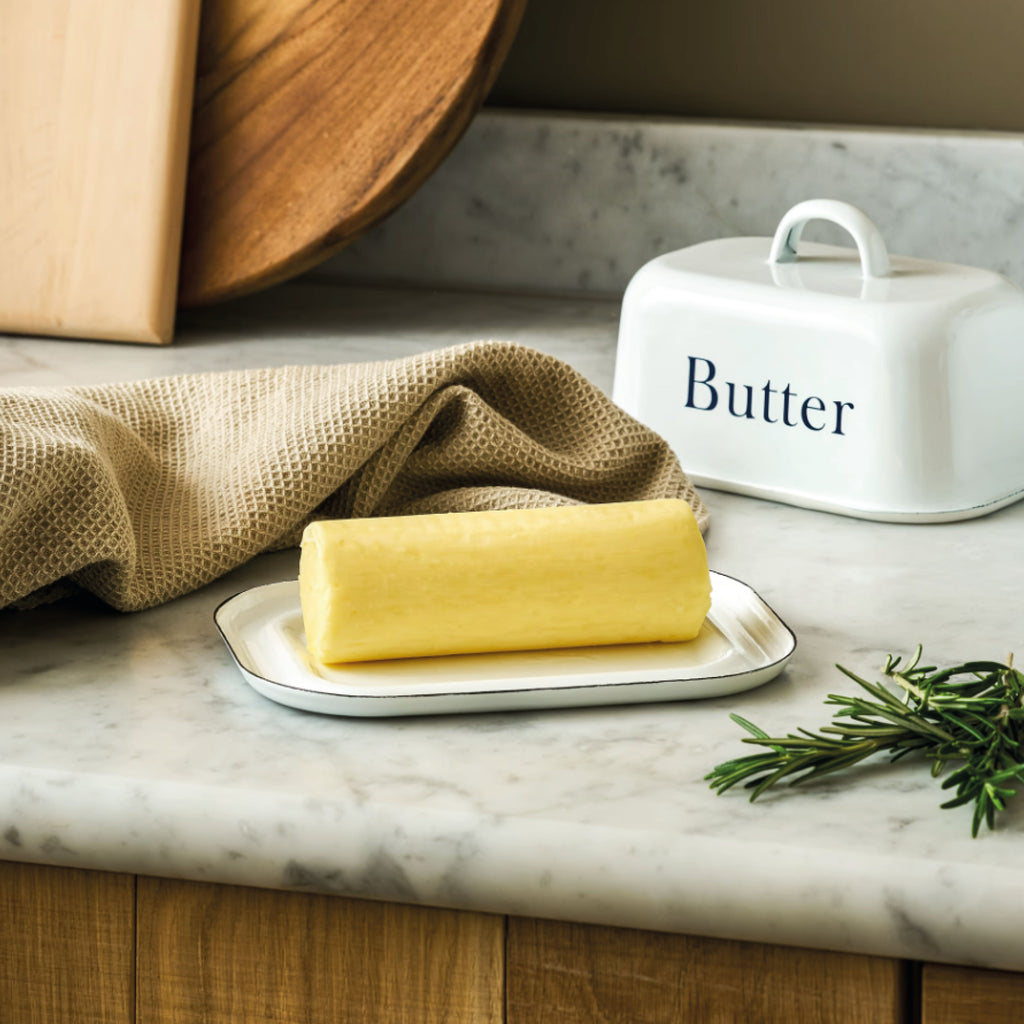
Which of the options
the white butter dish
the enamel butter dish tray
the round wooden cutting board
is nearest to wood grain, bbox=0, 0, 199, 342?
the round wooden cutting board

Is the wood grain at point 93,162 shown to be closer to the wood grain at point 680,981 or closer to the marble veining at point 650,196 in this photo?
the marble veining at point 650,196

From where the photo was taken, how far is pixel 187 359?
1056 mm

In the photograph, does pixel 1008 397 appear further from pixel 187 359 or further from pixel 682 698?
pixel 187 359

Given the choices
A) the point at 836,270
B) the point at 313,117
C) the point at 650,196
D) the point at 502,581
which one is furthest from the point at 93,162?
the point at 502,581

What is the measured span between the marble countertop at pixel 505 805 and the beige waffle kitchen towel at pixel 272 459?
0.04 metres

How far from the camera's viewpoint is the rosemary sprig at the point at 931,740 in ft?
1.51

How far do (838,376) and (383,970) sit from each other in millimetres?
401

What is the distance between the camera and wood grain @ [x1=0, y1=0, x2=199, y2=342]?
1052mm

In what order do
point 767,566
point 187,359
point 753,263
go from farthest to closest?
point 187,359
point 753,263
point 767,566

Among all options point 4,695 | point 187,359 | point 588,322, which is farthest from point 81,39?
point 4,695

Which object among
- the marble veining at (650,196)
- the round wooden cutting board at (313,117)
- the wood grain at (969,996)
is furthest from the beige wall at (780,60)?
the wood grain at (969,996)

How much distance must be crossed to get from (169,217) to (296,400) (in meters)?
0.40

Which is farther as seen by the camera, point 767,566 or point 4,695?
point 767,566

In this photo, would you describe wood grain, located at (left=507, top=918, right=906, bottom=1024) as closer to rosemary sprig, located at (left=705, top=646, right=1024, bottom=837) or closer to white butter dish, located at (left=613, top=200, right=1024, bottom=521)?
→ rosemary sprig, located at (left=705, top=646, right=1024, bottom=837)
